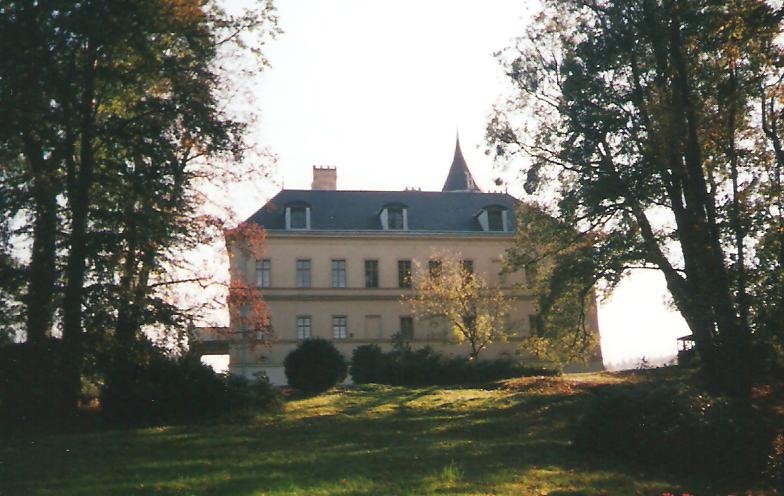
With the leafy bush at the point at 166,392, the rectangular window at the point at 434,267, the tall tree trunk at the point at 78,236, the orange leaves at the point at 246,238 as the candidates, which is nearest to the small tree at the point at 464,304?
the rectangular window at the point at 434,267

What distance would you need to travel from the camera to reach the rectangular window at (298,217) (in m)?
56.2

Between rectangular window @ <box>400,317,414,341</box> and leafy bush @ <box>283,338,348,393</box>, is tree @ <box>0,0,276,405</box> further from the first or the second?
rectangular window @ <box>400,317,414,341</box>

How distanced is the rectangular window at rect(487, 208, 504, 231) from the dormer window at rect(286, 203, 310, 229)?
13261mm

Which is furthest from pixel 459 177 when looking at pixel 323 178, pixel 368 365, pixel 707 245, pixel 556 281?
pixel 707 245

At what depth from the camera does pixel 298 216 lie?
56.6m

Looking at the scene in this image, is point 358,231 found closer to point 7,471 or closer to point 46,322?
point 46,322

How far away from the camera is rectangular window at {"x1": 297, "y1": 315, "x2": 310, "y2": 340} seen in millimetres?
55031

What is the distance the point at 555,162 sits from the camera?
92.3 ft

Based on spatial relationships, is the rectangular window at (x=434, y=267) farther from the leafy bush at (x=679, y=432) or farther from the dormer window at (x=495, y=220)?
the leafy bush at (x=679, y=432)

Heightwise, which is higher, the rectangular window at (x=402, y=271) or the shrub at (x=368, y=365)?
the rectangular window at (x=402, y=271)

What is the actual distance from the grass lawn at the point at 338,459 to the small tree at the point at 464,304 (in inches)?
1023

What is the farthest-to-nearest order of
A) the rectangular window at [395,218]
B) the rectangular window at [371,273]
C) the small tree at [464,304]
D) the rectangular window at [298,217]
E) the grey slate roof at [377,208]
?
the rectangular window at [395,218], the grey slate roof at [377,208], the rectangular window at [371,273], the rectangular window at [298,217], the small tree at [464,304]

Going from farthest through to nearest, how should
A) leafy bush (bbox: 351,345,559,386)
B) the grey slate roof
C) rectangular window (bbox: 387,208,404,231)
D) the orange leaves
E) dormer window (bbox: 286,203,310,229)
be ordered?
→ 1. rectangular window (bbox: 387,208,404,231)
2. the grey slate roof
3. dormer window (bbox: 286,203,310,229)
4. leafy bush (bbox: 351,345,559,386)
5. the orange leaves

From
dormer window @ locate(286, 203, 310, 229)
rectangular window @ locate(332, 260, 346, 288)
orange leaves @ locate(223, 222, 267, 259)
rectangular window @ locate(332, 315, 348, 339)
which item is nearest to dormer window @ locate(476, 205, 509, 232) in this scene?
rectangular window @ locate(332, 260, 346, 288)
